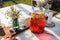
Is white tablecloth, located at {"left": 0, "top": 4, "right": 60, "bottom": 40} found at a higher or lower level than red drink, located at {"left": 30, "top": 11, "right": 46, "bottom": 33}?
lower

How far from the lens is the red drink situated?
1.56 m

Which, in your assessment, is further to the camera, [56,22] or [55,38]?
[56,22]

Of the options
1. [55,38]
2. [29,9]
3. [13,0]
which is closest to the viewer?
[55,38]

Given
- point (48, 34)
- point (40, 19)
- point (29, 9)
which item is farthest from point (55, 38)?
point (29, 9)

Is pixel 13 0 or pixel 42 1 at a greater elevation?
pixel 42 1

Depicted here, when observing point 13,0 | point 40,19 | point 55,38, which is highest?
point 40,19

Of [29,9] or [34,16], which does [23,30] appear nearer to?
[34,16]

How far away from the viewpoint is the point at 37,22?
5.15ft

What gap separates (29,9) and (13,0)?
2.19 metres

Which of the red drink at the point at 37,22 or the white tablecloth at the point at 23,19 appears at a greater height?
the red drink at the point at 37,22

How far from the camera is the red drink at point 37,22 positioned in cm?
156

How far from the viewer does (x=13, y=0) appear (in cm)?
436

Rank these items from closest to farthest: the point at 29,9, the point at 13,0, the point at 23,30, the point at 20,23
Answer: the point at 23,30 → the point at 20,23 → the point at 29,9 → the point at 13,0

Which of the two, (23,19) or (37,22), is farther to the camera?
(23,19)
